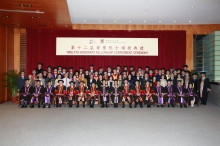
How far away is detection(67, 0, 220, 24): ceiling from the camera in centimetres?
791

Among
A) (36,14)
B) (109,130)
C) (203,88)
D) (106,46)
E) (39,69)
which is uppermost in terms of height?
(36,14)

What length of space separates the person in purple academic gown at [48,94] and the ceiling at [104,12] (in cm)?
250

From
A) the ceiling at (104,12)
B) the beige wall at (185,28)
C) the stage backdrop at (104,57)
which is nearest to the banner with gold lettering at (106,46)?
the stage backdrop at (104,57)

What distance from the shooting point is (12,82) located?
991 cm

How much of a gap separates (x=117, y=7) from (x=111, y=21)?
227 cm

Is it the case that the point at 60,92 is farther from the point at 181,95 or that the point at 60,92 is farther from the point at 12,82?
the point at 181,95

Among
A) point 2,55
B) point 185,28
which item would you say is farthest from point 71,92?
point 185,28

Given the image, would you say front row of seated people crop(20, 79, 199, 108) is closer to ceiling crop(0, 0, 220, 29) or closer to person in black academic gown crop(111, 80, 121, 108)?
person in black academic gown crop(111, 80, 121, 108)

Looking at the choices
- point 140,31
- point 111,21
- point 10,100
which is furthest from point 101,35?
point 10,100

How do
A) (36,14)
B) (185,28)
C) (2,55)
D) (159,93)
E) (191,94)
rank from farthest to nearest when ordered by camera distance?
(185,28) → (2,55) → (159,93) → (191,94) → (36,14)

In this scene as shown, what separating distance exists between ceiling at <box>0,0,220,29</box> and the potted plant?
206 cm

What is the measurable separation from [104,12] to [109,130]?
5469mm

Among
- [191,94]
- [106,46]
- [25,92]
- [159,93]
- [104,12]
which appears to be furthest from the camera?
[106,46]

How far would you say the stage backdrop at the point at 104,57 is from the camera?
36.5ft
